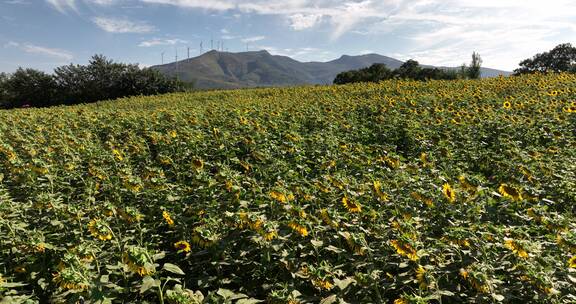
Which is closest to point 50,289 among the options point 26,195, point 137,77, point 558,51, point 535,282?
point 26,195

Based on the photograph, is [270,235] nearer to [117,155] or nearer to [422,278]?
[422,278]

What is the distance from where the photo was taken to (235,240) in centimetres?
324

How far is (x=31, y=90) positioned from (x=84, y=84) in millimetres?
5235

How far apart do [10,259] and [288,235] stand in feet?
7.59

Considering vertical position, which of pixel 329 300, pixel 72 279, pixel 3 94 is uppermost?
pixel 3 94

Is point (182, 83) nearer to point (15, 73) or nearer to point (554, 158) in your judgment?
point (15, 73)

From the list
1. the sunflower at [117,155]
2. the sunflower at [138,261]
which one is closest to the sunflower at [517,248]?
the sunflower at [138,261]

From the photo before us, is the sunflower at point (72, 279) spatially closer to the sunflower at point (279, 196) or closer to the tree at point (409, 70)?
the sunflower at point (279, 196)

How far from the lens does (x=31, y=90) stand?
115 ft

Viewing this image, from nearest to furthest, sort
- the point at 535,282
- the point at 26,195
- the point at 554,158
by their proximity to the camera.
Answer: the point at 535,282 < the point at 26,195 < the point at 554,158

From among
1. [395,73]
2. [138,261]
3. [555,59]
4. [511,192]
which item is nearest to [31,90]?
[395,73]

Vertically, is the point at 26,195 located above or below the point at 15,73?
below

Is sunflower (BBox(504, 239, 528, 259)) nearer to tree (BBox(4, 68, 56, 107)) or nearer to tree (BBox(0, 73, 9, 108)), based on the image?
tree (BBox(4, 68, 56, 107))

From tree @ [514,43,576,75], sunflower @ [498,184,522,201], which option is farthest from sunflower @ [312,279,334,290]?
tree @ [514,43,576,75]
